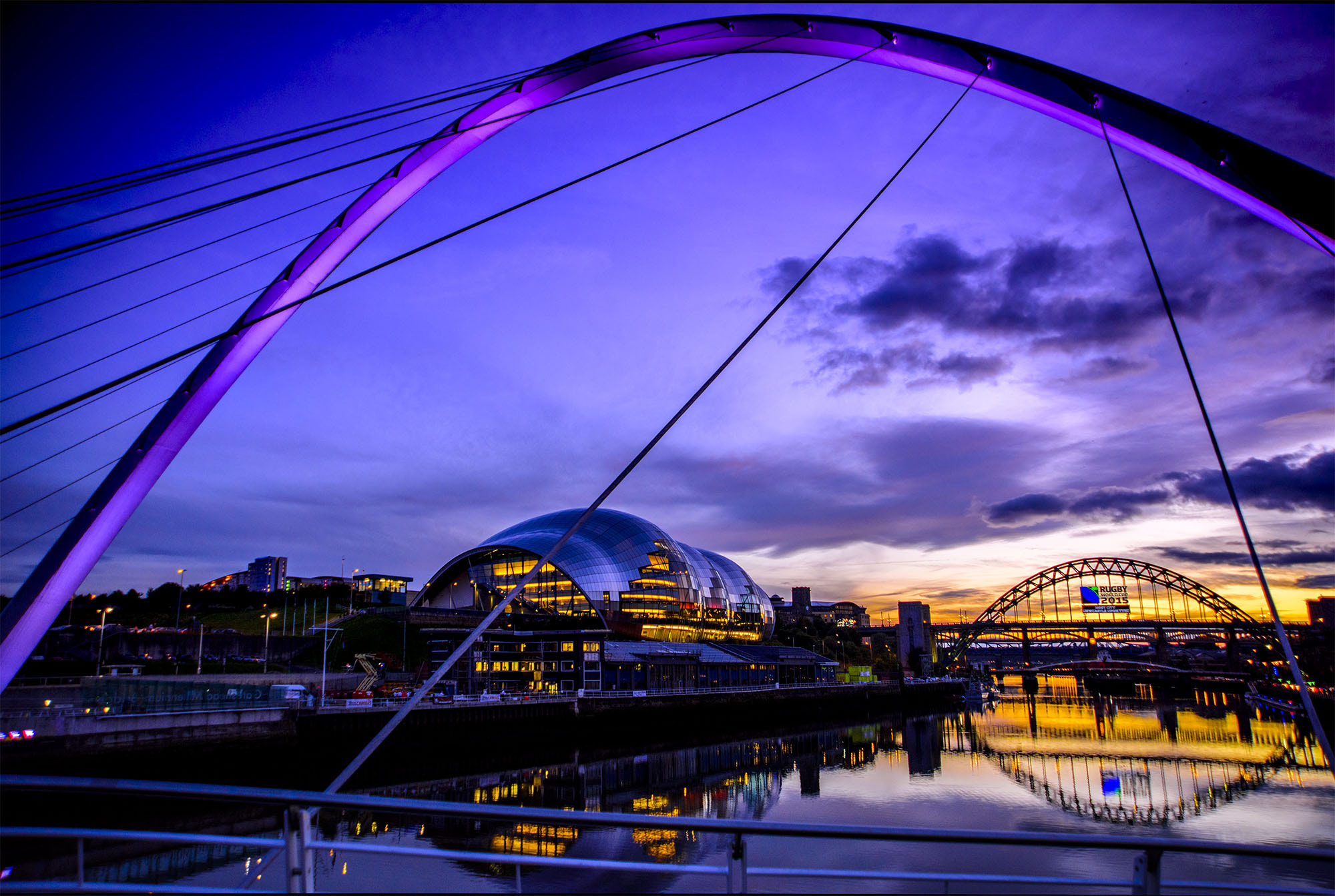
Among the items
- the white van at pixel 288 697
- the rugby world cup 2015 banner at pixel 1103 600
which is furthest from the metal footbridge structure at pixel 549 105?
the rugby world cup 2015 banner at pixel 1103 600

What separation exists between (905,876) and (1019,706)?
82475 mm

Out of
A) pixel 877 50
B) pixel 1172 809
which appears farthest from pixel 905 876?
pixel 1172 809

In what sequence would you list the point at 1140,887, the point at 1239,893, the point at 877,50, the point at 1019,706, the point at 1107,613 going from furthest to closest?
the point at 1107,613, the point at 1019,706, the point at 877,50, the point at 1239,893, the point at 1140,887

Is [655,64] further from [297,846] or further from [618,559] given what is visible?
[618,559]

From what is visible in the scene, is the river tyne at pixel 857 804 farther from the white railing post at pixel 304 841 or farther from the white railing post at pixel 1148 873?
the white railing post at pixel 1148 873

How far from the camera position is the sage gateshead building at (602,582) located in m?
66.1

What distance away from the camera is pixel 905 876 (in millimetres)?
3619

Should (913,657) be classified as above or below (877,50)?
below

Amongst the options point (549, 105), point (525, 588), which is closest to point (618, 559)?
point (525, 588)

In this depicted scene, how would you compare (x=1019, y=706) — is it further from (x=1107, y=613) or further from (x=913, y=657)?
(x=1107, y=613)

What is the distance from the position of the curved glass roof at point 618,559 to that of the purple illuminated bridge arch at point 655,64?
5349 cm

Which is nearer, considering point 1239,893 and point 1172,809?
point 1239,893

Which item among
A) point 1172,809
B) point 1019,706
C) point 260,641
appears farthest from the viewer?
point 1019,706

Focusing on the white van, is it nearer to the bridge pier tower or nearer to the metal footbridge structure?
the metal footbridge structure
